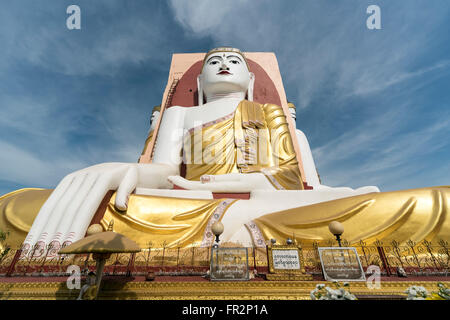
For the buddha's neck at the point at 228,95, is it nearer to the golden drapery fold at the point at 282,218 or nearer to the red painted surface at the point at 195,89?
the red painted surface at the point at 195,89

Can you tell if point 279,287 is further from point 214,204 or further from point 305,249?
point 214,204

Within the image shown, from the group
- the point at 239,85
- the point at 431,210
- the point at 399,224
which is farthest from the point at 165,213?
the point at 239,85

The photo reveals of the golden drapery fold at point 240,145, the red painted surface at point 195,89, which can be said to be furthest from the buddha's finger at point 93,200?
the red painted surface at point 195,89

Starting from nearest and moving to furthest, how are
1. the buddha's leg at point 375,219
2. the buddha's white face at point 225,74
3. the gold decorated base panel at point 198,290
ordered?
the gold decorated base panel at point 198,290, the buddha's leg at point 375,219, the buddha's white face at point 225,74

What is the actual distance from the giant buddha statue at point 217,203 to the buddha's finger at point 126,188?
0.04ft

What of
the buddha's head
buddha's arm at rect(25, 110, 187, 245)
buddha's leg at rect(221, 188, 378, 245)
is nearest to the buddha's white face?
the buddha's head

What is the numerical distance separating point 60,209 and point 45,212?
0.13 m

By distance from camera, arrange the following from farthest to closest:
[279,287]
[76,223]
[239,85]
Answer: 1. [239,85]
2. [76,223]
3. [279,287]

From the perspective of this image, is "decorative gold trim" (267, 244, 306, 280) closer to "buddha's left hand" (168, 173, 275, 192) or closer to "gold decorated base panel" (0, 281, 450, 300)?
"gold decorated base panel" (0, 281, 450, 300)

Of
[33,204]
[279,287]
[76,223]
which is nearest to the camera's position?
[279,287]

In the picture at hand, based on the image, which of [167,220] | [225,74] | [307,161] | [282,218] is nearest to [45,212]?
[167,220]

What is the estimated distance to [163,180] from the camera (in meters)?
3.49

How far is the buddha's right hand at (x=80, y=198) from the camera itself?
2125 millimetres

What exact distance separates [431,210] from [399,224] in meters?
0.30
